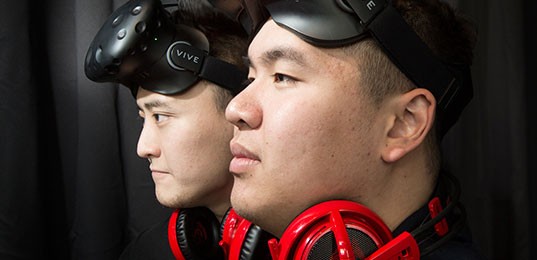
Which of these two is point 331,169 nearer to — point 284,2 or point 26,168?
point 284,2

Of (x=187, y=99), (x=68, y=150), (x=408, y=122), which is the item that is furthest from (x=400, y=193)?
(x=68, y=150)

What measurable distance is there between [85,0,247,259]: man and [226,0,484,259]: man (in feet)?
1.15

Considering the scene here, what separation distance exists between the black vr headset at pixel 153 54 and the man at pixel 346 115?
340 mm

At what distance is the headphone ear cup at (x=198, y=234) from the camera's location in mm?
1347

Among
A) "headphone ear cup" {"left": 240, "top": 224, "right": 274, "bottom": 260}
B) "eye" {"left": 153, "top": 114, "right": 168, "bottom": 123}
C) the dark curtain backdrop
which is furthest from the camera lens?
the dark curtain backdrop

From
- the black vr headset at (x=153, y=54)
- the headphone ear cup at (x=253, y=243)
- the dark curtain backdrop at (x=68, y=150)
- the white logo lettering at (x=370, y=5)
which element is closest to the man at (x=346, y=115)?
the white logo lettering at (x=370, y=5)

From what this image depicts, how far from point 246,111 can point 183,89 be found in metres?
0.41

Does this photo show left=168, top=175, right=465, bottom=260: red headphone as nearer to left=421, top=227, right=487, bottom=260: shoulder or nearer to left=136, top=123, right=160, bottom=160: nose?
left=421, top=227, right=487, bottom=260: shoulder

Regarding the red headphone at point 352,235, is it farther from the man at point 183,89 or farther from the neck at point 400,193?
the man at point 183,89

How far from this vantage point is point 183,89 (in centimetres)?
133

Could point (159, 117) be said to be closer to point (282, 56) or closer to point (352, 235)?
point (282, 56)

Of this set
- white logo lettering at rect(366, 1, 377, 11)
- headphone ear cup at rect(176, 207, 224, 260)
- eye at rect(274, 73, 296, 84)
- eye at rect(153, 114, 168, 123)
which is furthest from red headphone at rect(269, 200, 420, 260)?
eye at rect(153, 114, 168, 123)

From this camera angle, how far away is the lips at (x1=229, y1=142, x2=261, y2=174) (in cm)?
97

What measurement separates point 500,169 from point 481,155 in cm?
6
